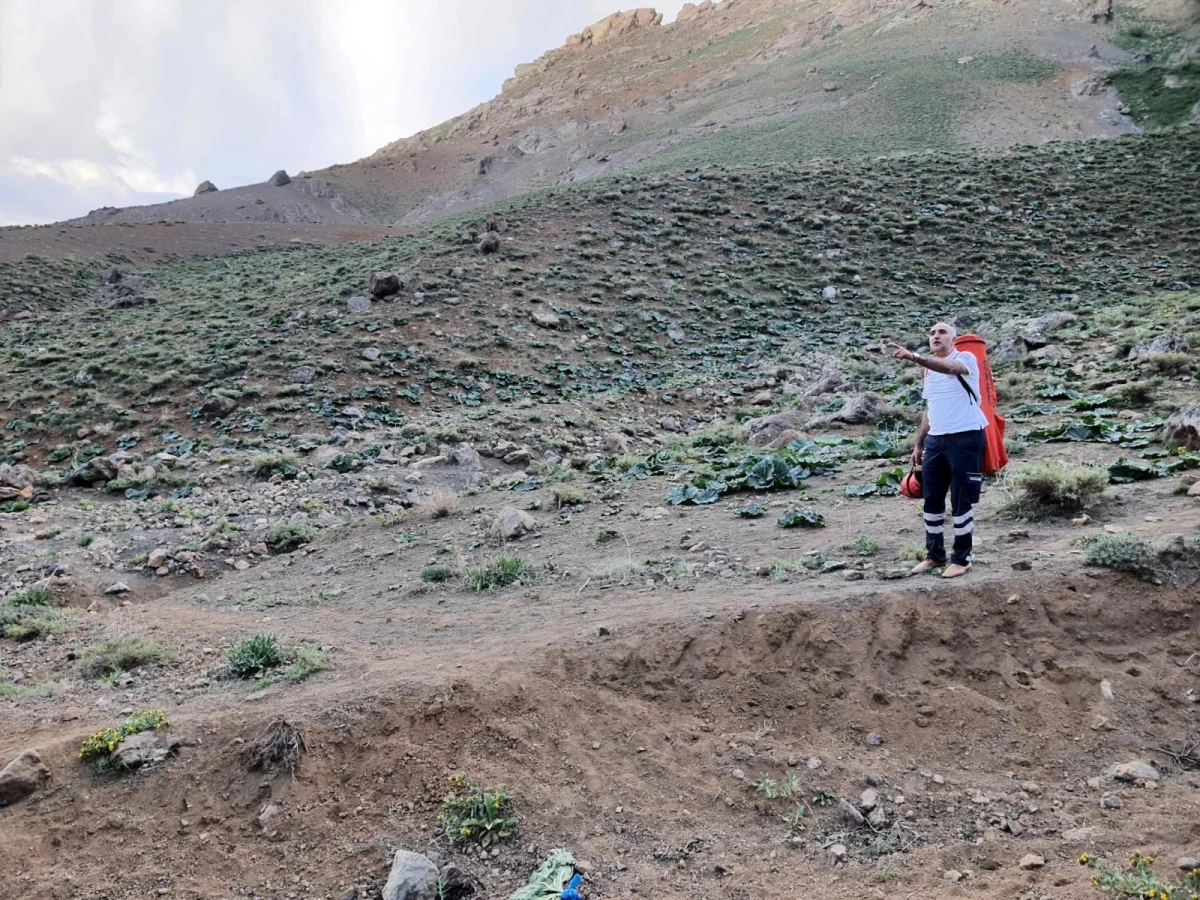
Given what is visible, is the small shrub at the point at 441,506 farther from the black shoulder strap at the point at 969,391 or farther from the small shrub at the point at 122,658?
the black shoulder strap at the point at 969,391

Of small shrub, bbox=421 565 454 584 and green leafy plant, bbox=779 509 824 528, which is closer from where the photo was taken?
green leafy plant, bbox=779 509 824 528

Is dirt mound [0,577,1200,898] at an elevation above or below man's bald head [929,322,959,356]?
below

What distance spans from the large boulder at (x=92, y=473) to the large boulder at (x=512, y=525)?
7209mm

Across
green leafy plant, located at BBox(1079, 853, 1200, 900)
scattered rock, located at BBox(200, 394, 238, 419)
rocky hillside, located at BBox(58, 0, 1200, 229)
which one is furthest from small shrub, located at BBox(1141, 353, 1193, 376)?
rocky hillside, located at BBox(58, 0, 1200, 229)

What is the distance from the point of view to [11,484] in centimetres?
1091

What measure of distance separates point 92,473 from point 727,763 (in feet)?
36.8

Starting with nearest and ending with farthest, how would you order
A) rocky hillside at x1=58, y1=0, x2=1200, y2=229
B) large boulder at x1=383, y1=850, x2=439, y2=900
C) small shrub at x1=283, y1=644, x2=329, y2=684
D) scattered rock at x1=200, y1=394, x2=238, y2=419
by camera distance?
large boulder at x1=383, y1=850, x2=439, y2=900 < small shrub at x1=283, y1=644, x2=329, y2=684 < scattered rock at x1=200, y1=394, x2=238, y2=419 < rocky hillside at x1=58, y1=0, x2=1200, y2=229

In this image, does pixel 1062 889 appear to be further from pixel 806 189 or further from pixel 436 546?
pixel 806 189

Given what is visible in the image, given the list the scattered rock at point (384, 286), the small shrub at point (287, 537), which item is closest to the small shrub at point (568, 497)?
the small shrub at point (287, 537)

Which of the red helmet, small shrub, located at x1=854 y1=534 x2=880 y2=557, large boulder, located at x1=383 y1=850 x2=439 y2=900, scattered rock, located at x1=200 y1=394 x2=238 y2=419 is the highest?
scattered rock, located at x1=200 y1=394 x2=238 y2=419

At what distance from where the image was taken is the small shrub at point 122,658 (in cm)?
528

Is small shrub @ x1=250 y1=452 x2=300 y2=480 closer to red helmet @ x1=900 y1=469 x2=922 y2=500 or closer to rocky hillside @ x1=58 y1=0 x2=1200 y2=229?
red helmet @ x1=900 y1=469 x2=922 y2=500

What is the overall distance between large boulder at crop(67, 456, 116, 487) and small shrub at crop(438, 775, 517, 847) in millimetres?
10305

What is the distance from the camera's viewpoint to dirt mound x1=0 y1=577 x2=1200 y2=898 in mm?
3186
